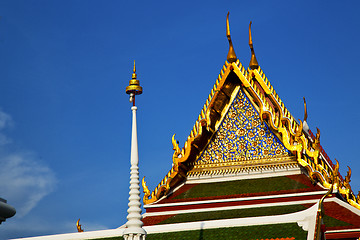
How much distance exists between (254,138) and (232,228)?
13.3 feet

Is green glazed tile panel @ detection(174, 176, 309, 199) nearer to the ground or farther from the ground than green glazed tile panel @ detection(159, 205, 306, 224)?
farther from the ground

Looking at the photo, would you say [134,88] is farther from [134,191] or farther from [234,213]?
[234,213]

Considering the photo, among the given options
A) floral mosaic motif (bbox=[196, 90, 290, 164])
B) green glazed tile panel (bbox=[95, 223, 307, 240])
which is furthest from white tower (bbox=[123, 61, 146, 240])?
floral mosaic motif (bbox=[196, 90, 290, 164])

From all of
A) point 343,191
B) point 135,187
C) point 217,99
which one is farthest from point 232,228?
point 217,99

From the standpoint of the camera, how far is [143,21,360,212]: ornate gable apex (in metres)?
15.3

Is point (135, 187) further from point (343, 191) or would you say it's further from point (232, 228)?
point (343, 191)

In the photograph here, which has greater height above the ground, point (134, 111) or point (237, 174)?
point (237, 174)

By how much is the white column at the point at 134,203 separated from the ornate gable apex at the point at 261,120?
17.3 ft

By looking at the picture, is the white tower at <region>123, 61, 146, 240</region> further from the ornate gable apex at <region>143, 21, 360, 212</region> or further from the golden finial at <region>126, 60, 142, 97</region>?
the ornate gable apex at <region>143, 21, 360, 212</region>

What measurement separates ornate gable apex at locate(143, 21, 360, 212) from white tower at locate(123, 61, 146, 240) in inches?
196

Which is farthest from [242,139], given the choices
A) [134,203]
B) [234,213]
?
[134,203]

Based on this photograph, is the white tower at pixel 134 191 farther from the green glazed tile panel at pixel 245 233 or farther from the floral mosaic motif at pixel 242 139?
the floral mosaic motif at pixel 242 139

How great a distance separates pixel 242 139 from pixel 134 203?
6.18m

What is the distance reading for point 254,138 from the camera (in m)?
16.0
